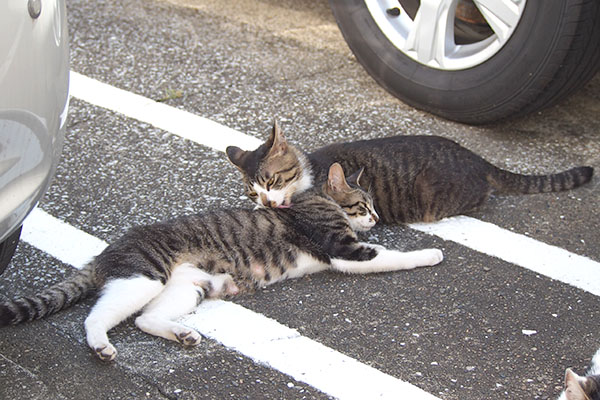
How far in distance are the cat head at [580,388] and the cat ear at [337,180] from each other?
179cm

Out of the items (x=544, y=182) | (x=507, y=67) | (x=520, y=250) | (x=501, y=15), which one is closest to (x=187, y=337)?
(x=520, y=250)

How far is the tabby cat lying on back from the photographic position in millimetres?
4160

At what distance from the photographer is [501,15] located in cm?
457

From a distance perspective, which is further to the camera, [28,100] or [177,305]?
[177,305]

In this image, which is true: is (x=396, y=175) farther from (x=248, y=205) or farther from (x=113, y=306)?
(x=113, y=306)

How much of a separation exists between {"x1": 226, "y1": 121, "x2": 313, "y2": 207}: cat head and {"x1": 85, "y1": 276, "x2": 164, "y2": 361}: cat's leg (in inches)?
36.3

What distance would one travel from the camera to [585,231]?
4.00m

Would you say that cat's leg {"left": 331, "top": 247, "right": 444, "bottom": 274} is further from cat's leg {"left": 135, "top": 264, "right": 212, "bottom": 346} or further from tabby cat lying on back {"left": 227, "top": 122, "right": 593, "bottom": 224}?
cat's leg {"left": 135, "top": 264, "right": 212, "bottom": 346}

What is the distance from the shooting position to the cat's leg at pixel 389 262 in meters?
Result: 3.71

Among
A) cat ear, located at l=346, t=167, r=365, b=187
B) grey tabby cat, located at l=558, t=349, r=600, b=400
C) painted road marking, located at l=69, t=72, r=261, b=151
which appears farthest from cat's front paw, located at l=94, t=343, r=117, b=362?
painted road marking, located at l=69, t=72, r=261, b=151

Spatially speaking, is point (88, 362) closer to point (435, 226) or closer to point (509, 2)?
point (435, 226)

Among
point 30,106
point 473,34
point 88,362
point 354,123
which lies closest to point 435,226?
point 354,123

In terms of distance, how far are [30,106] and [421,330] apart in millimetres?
1782

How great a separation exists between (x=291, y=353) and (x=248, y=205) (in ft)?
4.25
